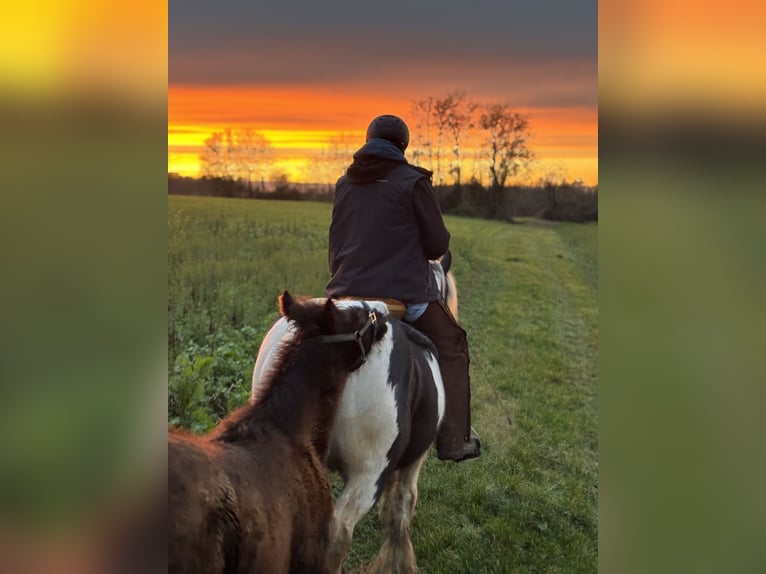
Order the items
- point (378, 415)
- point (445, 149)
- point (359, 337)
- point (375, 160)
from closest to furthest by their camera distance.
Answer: point (359, 337), point (378, 415), point (375, 160), point (445, 149)

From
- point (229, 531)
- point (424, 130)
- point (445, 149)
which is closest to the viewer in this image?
point (229, 531)

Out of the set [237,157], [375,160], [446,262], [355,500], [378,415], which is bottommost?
[355,500]

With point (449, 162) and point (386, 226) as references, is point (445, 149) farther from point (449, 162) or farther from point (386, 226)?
point (386, 226)

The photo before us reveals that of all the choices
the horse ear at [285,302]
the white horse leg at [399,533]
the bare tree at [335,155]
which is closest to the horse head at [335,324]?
the horse ear at [285,302]

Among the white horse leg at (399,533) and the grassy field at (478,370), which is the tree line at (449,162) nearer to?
the grassy field at (478,370)

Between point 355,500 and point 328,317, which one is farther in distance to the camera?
point 355,500

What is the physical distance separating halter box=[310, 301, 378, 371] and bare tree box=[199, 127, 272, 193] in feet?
11.0

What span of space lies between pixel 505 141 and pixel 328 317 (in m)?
7.07

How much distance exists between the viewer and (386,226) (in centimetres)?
321
